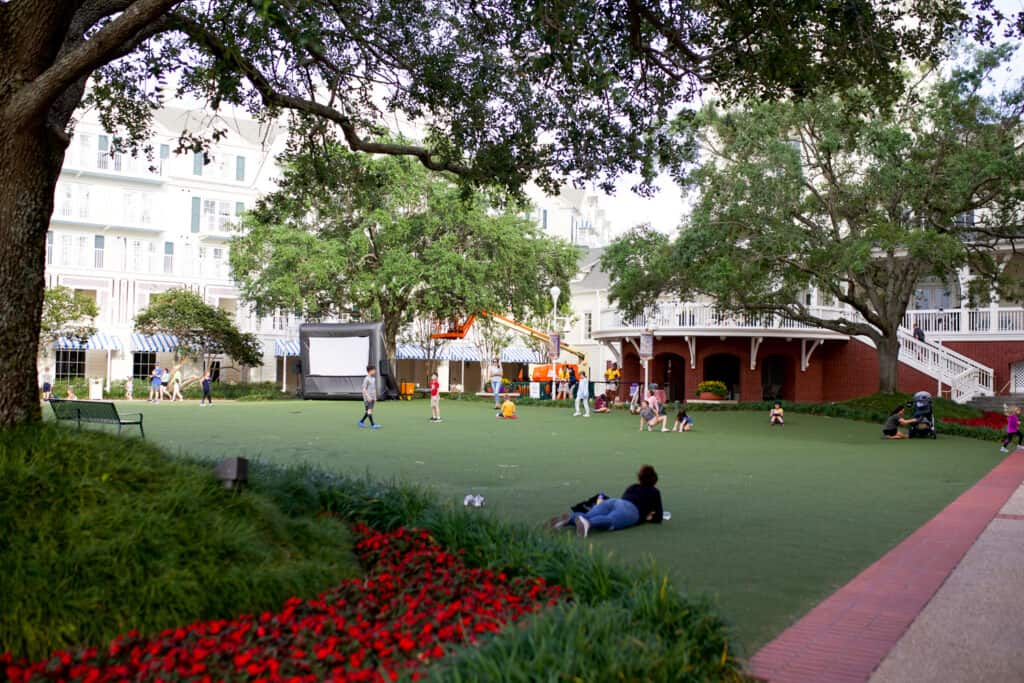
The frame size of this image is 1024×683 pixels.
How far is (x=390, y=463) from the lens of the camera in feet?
51.2

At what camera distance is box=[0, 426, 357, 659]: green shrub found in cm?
530

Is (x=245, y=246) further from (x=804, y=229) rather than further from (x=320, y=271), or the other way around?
(x=804, y=229)

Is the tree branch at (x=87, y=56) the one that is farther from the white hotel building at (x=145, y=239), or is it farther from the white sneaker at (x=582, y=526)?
the white hotel building at (x=145, y=239)

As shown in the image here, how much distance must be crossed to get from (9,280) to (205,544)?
10.5ft

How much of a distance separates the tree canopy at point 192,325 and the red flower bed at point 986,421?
33.2 m

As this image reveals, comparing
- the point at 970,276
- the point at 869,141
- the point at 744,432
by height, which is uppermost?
the point at 869,141

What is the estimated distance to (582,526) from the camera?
899cm

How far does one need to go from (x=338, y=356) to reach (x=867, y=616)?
39820 millimetres

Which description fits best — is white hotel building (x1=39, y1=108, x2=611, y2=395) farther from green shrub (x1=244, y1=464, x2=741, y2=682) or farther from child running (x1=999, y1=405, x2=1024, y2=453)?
green shrub (x1=244, y1=464, x2=741, y2=682)

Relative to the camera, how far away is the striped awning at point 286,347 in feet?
181

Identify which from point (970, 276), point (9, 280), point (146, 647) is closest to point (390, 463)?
point (9, 280)

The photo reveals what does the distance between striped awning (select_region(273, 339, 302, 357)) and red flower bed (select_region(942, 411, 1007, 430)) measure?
123 feet

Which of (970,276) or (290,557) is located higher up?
(970,276)

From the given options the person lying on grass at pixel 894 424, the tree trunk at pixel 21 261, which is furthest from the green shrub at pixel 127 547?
the person lying on grass at pixel 894 424
